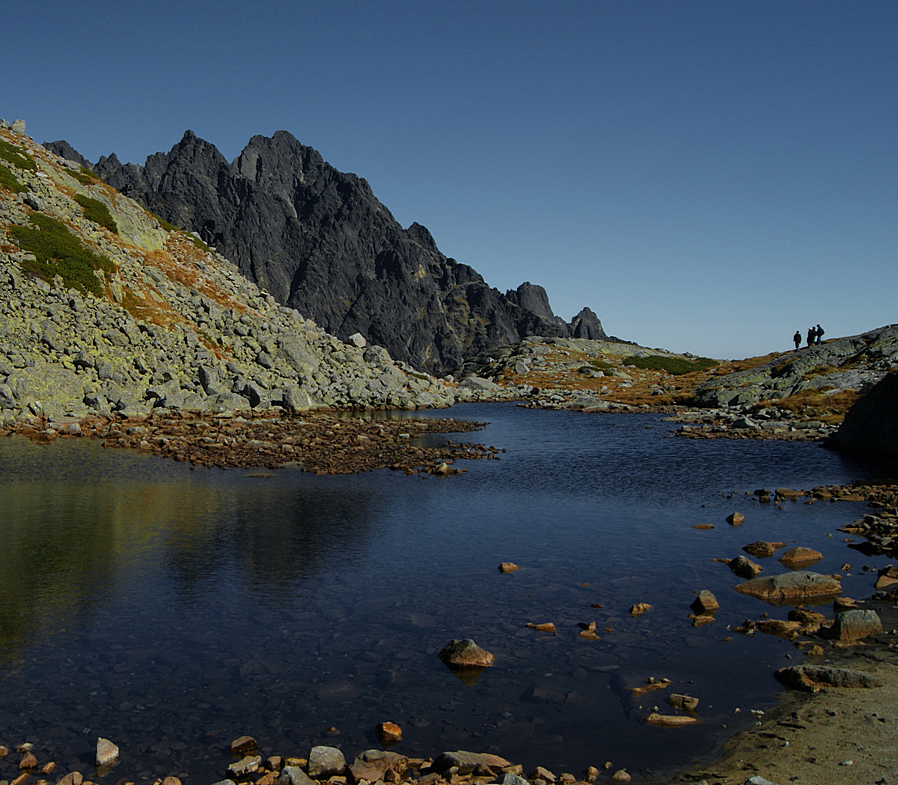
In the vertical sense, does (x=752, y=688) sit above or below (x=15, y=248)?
below

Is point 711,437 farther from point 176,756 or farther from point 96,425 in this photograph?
point 176,756

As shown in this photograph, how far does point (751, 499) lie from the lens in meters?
34.9

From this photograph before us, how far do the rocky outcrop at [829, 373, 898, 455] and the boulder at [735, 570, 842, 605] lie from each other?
114 feet

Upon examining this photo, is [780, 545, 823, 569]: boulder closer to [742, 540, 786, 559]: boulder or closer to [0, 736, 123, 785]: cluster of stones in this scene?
[742, 540, 786, 559]: boulder

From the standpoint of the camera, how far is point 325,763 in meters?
10.9

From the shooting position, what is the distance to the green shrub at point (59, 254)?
2434 inches

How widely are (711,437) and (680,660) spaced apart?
5117cm

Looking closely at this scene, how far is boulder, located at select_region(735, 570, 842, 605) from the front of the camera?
1978 cm

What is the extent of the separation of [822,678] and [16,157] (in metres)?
91.8

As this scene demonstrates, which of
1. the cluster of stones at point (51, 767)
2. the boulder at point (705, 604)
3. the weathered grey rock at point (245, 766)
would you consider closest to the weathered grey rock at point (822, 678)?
the boulder at point (705, 604)

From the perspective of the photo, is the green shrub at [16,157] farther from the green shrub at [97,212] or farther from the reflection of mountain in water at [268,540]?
the reflection of mountain in water at [268,540]

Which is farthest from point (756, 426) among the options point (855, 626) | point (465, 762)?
point (465, 762)

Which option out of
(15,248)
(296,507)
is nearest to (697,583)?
(296,507)

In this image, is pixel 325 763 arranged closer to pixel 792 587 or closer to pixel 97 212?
pixel 792 587
